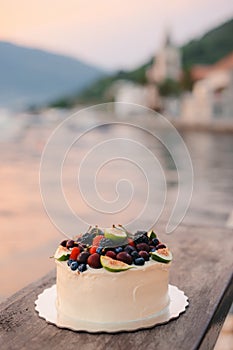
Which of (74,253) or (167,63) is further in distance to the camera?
(167,63)

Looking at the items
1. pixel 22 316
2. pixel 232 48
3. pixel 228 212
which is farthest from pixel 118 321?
pixel 232 48

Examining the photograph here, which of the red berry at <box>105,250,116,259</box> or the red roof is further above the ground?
the red roof

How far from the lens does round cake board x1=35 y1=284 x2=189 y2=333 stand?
1226 millimetres

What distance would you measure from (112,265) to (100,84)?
59.6 meters

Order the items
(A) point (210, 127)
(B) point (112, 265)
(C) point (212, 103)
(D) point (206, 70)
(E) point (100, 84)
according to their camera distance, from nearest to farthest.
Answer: (B) point (112, 265)
(A) point (210, 127)
(C) point (212, 103)
(D) point (206, 70)
(E) point (100, 84)

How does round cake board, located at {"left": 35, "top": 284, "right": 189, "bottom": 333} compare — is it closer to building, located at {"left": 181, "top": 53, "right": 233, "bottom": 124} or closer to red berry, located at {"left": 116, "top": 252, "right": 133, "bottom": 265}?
red berry, located at {"left": 116, "top": 252, "right": 133, "bottom": 265}

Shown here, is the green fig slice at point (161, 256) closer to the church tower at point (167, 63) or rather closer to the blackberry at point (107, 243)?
the blackberry at point (107, 243)

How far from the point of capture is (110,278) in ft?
4.09

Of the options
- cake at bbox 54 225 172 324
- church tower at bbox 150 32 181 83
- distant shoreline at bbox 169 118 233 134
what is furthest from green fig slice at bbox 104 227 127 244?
church tower at bbox 150 32 181 83

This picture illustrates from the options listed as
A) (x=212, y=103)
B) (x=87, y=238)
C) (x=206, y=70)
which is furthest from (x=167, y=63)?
(x=87, y=238)

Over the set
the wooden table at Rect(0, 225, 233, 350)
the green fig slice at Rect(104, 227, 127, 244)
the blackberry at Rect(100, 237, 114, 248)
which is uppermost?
the green fig slice at Rect(104, 227, 127, 244)

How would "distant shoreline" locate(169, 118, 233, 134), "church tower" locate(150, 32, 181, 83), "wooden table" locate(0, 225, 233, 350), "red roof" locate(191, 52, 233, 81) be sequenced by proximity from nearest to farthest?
"wooden table" locate(0, 225, 233, 350) → "distant shoreline" locate(169, 118, 233, 134) → "red roof" locate(191, 52, 233, 81) → "church tower" locate(150, 32, 181, 83)

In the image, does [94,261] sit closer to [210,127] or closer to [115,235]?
[115,235]

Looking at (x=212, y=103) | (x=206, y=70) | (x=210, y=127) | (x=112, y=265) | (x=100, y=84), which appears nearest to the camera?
(x=112, y=265)
